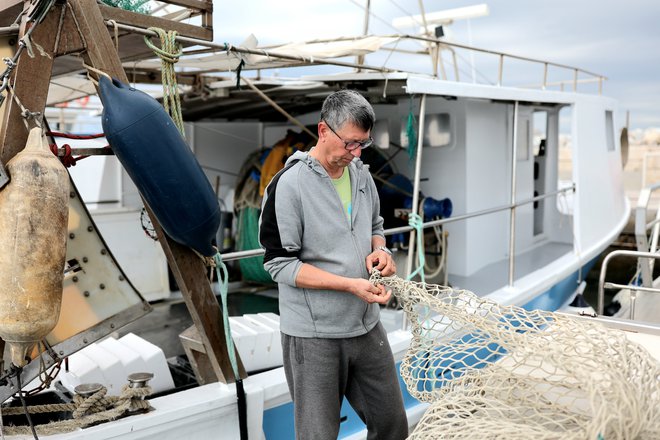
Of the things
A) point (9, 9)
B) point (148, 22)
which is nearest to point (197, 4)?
point (148, 22)

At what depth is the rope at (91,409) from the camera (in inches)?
97.5

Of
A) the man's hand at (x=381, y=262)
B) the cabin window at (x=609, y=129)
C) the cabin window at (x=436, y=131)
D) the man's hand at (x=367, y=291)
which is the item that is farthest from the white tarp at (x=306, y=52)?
the cabin window at (x=609, y=129)

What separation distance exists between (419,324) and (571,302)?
194 inches

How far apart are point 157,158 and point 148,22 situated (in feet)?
2.69

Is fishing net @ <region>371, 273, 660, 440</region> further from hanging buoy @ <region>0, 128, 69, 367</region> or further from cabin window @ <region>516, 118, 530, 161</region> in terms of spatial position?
cabin window @ <region>516, 118, 530, 161</region>

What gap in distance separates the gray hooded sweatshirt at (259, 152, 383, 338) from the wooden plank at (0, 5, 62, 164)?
997 mm

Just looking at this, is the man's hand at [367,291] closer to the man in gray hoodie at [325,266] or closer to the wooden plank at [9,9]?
the man in gray hoodie at [325,266]

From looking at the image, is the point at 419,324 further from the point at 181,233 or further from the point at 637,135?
the point at 637,135

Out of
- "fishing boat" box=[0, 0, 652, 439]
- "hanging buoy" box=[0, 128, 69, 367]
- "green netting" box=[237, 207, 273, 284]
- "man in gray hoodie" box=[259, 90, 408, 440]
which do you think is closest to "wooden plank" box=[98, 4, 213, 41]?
"fishing boat" box=[0, 0, 652, 439]

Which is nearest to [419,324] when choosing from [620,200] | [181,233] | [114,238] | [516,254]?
[181,233]

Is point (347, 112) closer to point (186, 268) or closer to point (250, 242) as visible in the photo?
point (186, 268)

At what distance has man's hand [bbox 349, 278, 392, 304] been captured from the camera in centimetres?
223

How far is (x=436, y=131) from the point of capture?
6.46 meters

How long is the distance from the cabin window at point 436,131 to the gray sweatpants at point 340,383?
13.8ft
